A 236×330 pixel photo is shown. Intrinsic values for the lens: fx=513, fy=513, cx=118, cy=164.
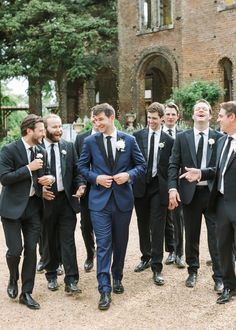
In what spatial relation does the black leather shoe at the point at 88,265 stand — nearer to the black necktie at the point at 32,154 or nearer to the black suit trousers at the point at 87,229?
the black suit trousers at the point at 87,229

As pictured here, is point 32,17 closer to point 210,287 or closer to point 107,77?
point 107,77

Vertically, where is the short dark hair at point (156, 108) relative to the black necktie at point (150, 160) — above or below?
above

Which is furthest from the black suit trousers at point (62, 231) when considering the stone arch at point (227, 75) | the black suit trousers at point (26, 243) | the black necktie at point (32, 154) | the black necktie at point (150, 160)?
the stone arch at point (227, 75)

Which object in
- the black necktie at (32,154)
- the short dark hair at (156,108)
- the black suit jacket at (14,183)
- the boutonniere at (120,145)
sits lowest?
the black suit jacket at (14,183)

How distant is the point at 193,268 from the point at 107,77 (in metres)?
24.0

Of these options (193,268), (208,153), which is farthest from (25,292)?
(208,153)

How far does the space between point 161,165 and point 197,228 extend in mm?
972

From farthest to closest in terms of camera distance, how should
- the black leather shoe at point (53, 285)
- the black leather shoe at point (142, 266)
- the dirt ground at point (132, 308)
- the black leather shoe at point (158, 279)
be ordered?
the black leather shoe at point (142, 266)
the black leather shoe at point (158, 279)
the black leather shoe at point (53, 285)
the dirt ground at point (132, 308)

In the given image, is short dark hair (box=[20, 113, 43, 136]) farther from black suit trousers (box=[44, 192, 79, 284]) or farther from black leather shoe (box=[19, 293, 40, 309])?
black leather shoe (box=[19, 293, 40, 309])

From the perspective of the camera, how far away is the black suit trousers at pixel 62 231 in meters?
6.07

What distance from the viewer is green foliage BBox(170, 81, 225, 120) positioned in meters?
18.7

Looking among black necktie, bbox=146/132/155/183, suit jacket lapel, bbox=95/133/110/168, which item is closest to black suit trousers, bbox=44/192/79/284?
suit jacket lapel, bbox=95/133/110/168

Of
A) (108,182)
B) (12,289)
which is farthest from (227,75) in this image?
(12,289)

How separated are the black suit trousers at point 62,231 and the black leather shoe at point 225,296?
5.56 feet
